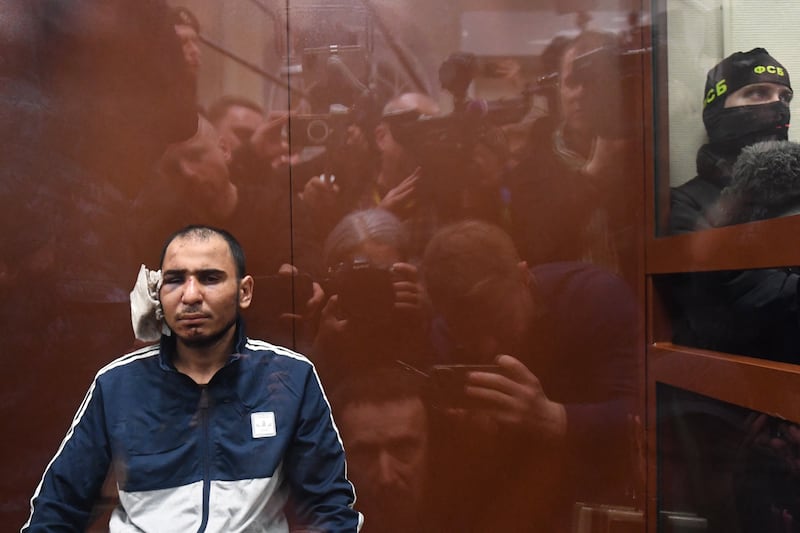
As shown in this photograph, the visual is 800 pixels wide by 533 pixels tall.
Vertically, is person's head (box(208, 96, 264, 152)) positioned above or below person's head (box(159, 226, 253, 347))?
above

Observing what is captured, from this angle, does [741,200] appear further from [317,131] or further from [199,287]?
[199,287]

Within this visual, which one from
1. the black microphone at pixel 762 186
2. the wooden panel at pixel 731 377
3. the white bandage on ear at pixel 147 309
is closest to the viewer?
the wooden panel at pixel 731 377

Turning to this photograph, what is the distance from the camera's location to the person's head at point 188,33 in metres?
2.00

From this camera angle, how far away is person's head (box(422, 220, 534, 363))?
2.04 m

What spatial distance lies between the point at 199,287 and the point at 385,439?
81cm

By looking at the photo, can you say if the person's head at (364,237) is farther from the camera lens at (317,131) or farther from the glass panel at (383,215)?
the camera lens at (317,131)

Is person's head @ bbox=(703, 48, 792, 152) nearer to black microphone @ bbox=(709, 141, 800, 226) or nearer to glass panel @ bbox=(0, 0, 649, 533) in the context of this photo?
black microphone @ bbox=(709, 141, 800, 226)

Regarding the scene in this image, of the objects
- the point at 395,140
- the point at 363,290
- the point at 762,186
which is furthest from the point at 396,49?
the point at 762,186

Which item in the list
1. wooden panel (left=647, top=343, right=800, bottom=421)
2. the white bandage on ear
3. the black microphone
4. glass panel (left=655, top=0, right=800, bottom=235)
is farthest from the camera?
the white bandage on ear

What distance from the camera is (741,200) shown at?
5.68 feet

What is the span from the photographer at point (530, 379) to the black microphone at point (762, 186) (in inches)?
17.0

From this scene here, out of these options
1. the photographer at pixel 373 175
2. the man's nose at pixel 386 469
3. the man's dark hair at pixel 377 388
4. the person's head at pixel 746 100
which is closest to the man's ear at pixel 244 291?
the photographer at pixel 373 175

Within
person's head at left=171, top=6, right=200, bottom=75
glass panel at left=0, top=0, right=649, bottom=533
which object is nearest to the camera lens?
glass panel at left=0, top=0, right=649, bottom=533

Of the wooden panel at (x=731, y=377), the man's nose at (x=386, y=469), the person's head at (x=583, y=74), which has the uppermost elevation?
the person's head at (x=583, y=74)
